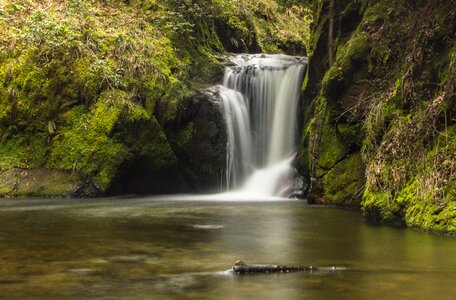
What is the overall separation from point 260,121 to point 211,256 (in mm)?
11448

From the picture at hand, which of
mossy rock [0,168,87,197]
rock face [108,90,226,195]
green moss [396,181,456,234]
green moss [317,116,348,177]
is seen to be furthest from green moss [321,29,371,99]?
mossy rock [0,168,87,197]

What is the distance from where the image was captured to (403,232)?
24.7ft

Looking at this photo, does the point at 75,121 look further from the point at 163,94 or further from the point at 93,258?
the point at 93,258

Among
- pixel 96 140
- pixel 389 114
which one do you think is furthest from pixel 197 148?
pixel 389 114

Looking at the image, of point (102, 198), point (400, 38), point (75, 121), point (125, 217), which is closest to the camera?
point (125, 217)

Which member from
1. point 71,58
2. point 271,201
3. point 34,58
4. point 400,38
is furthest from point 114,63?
point 400,38

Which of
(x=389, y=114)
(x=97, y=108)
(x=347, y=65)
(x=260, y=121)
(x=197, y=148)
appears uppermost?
(x=347, y=65)

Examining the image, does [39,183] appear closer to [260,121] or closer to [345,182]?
[260,121]

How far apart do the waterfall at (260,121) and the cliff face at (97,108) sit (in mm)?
511

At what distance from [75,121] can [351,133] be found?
7.82 metres

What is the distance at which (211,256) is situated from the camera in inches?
236

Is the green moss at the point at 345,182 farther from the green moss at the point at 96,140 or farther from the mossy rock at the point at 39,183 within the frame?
the mossy rock at the point at 39,183

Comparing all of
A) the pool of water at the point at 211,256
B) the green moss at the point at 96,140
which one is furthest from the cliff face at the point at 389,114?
the green moss at the point at 96,140

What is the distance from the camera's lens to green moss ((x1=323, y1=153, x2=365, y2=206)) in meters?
11.0
